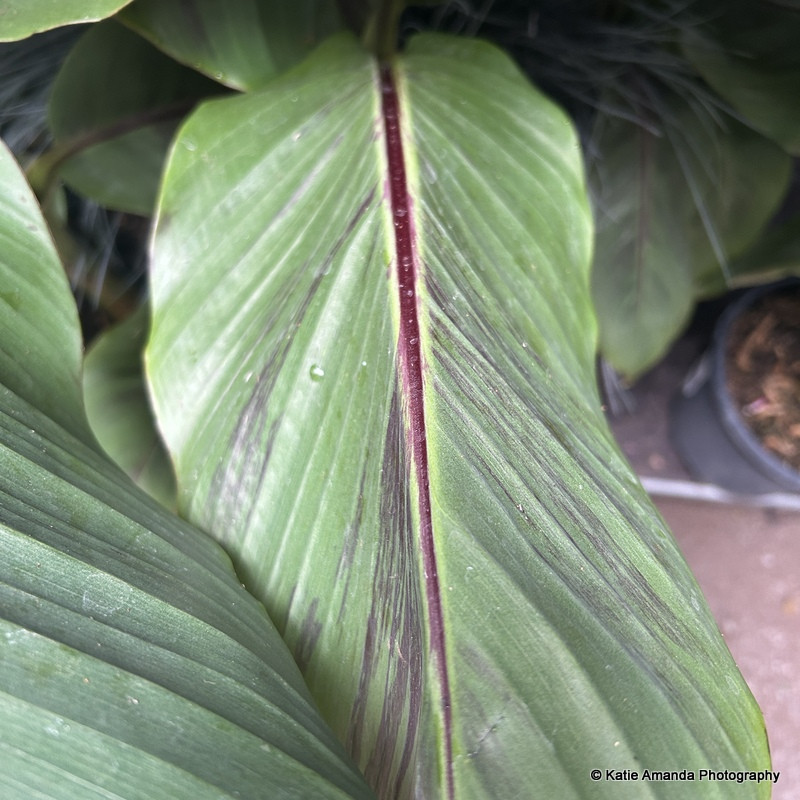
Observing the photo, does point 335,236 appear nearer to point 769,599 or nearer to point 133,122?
point 133,122

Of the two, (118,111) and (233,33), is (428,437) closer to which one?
(233,33)

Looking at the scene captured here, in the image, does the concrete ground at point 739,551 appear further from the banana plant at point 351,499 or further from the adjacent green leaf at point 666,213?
the banana plant at point 351,499

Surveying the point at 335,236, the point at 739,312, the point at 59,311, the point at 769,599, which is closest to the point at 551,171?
the point at 335,236

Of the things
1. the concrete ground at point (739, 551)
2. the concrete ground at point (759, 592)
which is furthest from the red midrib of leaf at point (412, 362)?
the concrete ground at point (759, 592)

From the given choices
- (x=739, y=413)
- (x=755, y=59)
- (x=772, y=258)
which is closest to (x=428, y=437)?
(x=755, y=59)

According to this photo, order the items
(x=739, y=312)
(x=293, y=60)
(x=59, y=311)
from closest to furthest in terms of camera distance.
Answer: (x=59, y=311)
(x=293, y=60)
(x=739, y=312)

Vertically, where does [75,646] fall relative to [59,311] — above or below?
below
